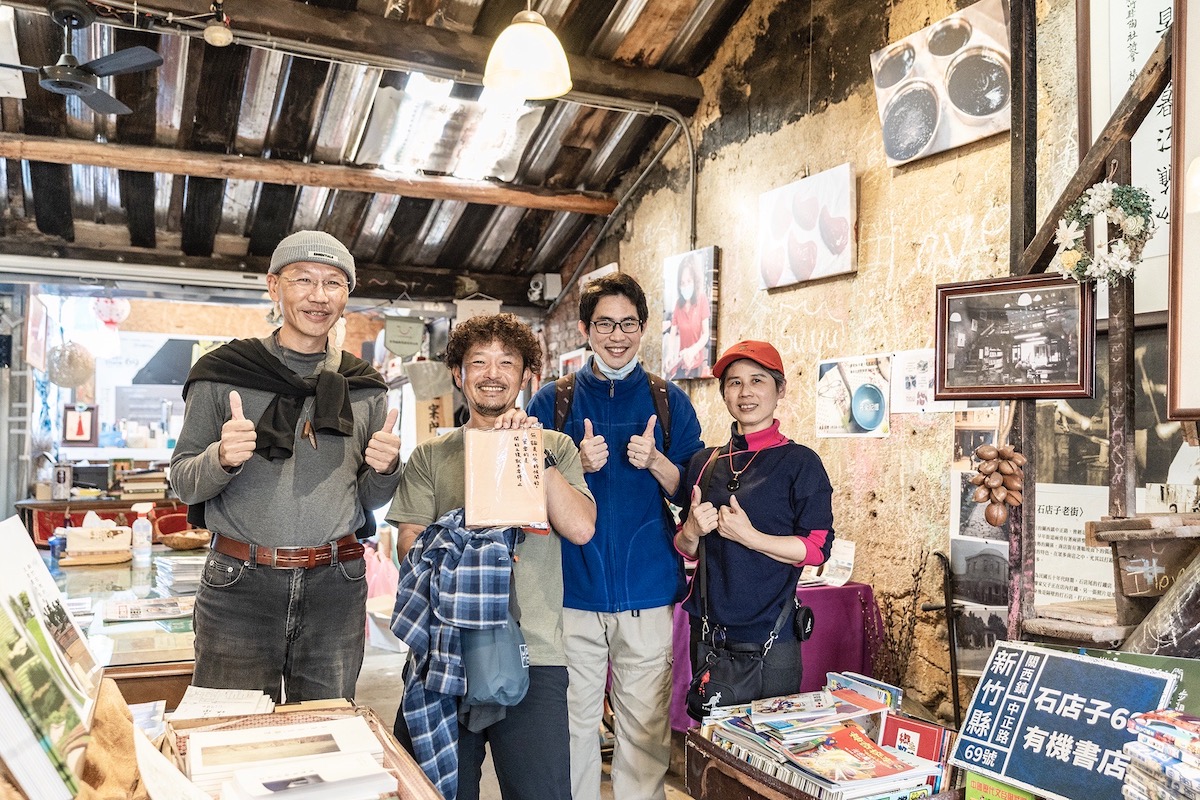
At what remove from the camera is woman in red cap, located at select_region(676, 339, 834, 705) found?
7.92 ft

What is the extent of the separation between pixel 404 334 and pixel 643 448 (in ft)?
16.3

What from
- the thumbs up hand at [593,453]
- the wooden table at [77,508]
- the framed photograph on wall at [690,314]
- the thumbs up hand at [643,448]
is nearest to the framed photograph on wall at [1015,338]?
the thumbs up hand at [643,448]

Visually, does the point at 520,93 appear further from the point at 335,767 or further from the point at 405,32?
the point at 335,767

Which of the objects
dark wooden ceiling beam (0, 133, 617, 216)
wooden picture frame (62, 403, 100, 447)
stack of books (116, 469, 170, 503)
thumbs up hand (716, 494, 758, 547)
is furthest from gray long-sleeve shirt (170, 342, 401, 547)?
wooden picture frame (62, 403, 100, 447)

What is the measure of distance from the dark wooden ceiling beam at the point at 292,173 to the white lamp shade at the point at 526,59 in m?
2.41

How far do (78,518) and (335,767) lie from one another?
5981mm

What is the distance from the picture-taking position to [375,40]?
14.9ft

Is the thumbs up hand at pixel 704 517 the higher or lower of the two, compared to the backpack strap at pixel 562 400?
lower

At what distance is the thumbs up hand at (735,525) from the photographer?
93.6 inches

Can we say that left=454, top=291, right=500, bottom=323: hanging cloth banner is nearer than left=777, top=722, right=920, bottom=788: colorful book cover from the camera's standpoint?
No

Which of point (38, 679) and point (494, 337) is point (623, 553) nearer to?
point (494, 337)

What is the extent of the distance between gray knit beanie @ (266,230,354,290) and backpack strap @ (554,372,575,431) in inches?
32.2

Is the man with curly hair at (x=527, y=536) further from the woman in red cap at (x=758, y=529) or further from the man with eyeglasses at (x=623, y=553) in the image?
the woman in red cap at (x=758, y=529)

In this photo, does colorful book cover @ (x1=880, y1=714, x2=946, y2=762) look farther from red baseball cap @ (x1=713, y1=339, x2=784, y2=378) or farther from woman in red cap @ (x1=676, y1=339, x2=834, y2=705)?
red baseball cap @ (x1=713, y1=339, x2=784, y2=378)
